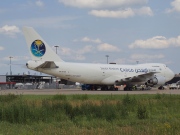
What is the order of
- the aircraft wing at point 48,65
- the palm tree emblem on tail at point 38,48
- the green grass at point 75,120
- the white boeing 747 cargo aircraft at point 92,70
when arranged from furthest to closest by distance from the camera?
1. the palm tree emblem on tail at point 38,48
2. the white boeing 747 cargo aircraft at point 92,70
3. the aircraft wing at point 48,65
4. the green grass at point 75,120

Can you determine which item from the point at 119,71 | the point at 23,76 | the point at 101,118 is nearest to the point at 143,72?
the point at 119,71

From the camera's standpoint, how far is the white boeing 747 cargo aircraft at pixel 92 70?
178 feet

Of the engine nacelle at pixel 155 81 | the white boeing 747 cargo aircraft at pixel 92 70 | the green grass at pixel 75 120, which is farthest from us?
the engine nacelle at pixel 155 81

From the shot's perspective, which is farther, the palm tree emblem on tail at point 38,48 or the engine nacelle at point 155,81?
the engine nacelle at point 155,81

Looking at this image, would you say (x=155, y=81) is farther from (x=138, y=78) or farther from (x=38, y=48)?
(x=38, y=48)

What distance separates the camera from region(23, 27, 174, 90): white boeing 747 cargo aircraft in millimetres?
54281

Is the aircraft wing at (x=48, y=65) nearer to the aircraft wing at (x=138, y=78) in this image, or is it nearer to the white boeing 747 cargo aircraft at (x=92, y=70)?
the white boeing 747 cargo aircraft at (x=92, y=70)

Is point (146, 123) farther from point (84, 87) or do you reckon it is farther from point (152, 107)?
point (84, 87)

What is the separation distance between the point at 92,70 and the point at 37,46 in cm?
969

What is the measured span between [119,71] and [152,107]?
3996 centimetres

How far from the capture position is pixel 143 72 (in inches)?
2574

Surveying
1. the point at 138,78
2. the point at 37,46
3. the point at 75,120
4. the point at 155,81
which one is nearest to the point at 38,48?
the point at 37,46

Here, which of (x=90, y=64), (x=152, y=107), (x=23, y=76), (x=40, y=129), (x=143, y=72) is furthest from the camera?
(x=23, y=76)

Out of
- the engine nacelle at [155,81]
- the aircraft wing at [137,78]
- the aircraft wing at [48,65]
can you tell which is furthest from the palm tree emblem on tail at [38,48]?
the engine nacelle at [155,81]
